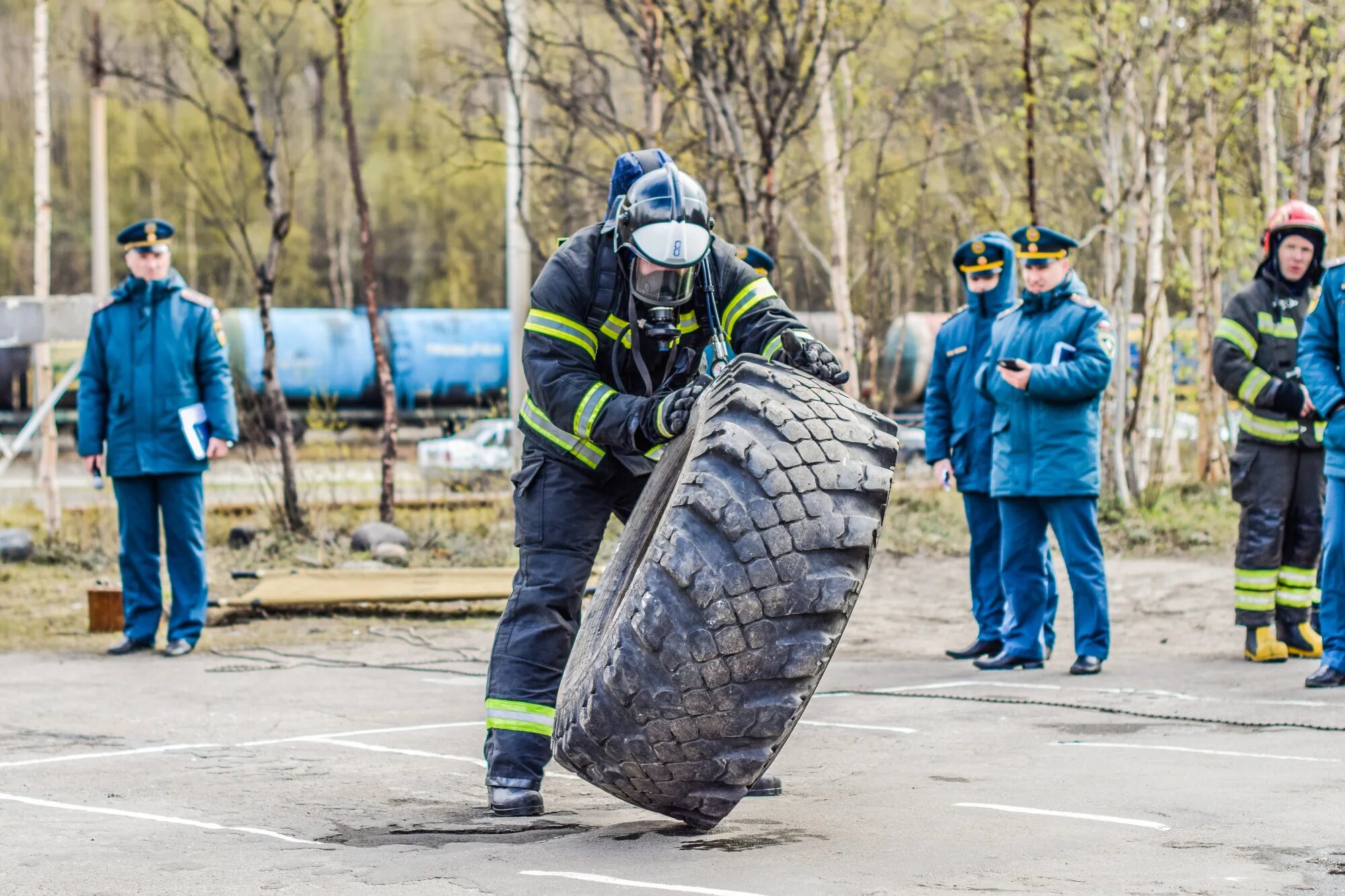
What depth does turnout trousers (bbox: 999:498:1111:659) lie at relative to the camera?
7.76 m

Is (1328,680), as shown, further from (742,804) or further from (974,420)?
(742,804)

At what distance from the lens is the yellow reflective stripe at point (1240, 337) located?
315 inches

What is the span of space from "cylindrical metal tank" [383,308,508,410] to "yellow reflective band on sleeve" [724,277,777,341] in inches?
1020

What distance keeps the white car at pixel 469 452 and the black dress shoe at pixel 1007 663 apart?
29.6ft

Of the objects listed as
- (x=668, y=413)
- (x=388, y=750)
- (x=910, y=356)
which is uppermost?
(x=668, y=413)

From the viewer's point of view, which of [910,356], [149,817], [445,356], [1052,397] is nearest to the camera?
[149,817]

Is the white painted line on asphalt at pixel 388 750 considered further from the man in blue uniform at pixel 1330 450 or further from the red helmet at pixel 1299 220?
the red helmet at pixel 1299 220

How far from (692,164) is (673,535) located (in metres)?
11.9

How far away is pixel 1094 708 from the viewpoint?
656 cm

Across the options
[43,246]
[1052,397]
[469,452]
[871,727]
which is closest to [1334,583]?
[1052,397]

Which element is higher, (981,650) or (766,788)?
(766,788)

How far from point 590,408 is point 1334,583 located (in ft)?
13.1

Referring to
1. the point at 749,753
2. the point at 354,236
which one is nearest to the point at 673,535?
the point at 749,753

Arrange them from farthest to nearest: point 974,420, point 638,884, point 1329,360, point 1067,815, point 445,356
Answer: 1. point 445,356
2. point 974,420
3. point 1329,360
4. point 1067,815
5. point 638,884
